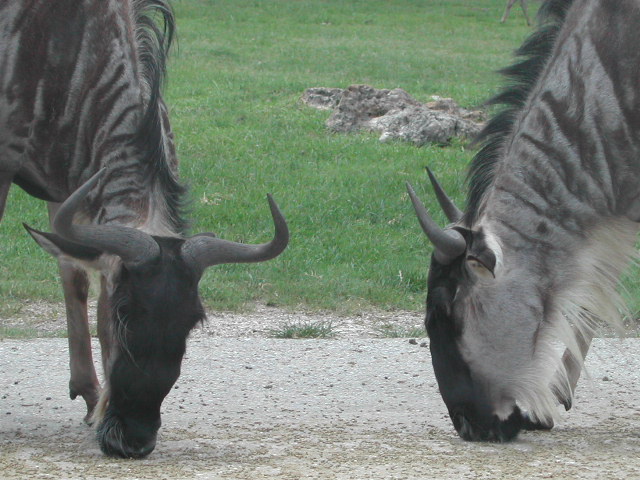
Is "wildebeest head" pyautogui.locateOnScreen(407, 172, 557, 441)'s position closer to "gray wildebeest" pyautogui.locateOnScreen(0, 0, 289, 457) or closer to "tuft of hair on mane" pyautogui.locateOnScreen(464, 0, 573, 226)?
"tuft of hair on mane" pyautogui.locateOnScreen(464, 0, 573, 226)

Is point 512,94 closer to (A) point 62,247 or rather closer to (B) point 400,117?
(A) point 62,247

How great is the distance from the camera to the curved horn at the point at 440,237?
4551mm

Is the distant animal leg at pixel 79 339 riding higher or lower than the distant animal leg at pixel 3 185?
lower

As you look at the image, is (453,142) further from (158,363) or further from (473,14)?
(473,14)

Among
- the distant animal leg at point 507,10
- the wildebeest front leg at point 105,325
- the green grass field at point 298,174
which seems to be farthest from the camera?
the distant animal leg at point 507,10

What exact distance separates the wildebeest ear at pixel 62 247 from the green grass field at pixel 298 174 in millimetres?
623

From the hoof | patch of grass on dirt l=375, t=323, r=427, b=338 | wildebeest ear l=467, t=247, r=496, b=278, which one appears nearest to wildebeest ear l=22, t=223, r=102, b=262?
wildebeest ear l=467, t=247, r=496, b=278

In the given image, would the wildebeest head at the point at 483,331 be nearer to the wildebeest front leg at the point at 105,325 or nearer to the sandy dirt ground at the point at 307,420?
the sandy dirt ground at the point at 307,420

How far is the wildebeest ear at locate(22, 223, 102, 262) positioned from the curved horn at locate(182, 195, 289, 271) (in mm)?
397

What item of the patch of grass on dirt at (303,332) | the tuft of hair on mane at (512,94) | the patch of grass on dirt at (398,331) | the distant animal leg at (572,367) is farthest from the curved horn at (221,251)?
the patch of grass on dirt at (398,331)

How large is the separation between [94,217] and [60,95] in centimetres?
63

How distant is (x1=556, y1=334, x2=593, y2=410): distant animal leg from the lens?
17.5ft

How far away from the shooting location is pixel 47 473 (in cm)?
434

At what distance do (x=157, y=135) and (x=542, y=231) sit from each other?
1806 mm
